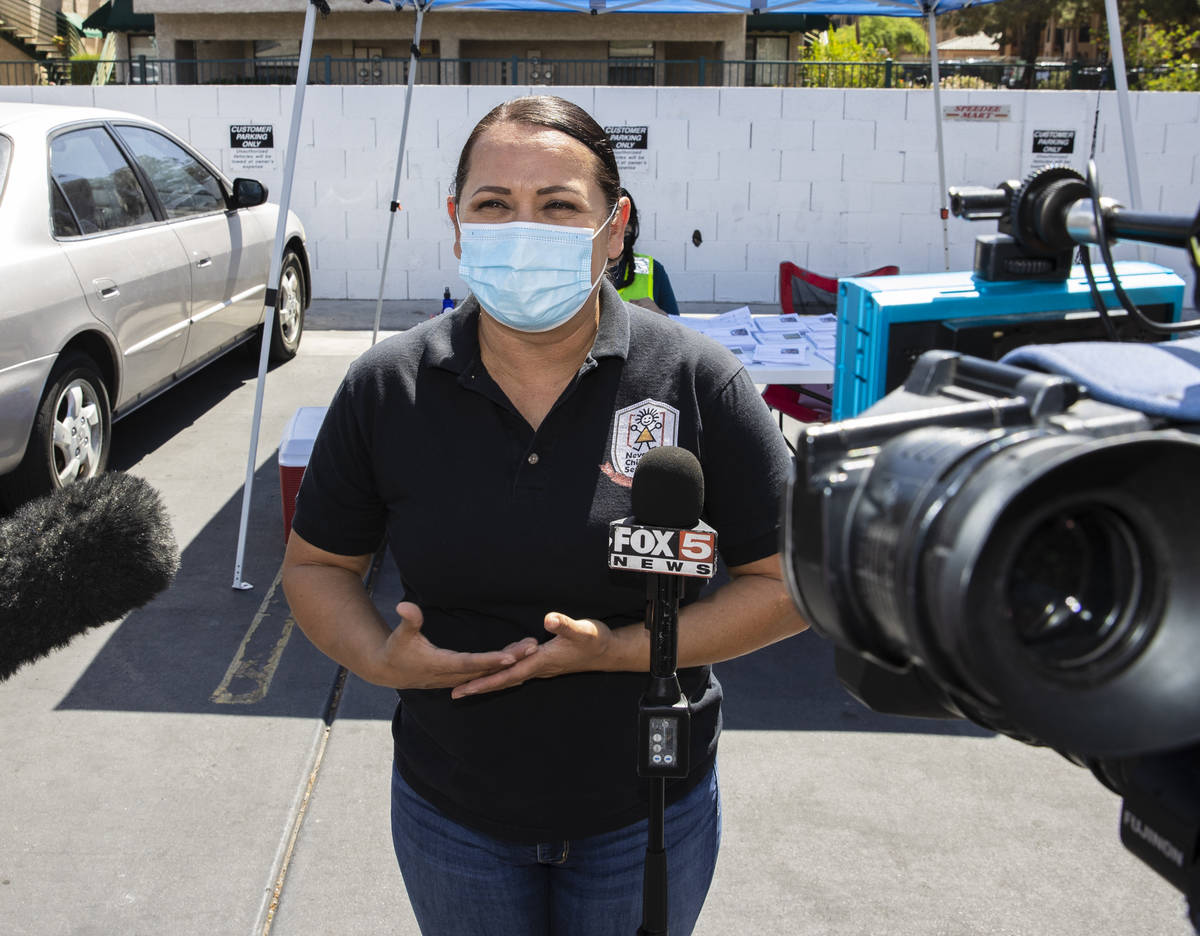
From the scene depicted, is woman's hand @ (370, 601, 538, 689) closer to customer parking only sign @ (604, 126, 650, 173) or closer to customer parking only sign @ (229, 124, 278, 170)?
customer parking only sign @ (604, 126, 650, 173)

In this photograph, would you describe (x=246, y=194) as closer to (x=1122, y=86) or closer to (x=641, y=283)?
(x=641, y=283)

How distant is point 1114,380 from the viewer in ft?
3.11

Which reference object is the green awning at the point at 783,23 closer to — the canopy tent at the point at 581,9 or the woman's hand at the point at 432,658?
the canopy tent at the point at 581,9

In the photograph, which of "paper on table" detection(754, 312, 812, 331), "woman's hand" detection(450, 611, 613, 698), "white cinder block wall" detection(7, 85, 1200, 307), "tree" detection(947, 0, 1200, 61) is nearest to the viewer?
"woman's hand" detection(450, 611, 613, 698)

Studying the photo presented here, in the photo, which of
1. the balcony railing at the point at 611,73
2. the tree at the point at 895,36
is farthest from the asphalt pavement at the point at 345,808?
the tree at the point at 895,36

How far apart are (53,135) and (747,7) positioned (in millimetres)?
5360

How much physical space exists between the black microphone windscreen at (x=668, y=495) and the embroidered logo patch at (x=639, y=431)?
0.36 m

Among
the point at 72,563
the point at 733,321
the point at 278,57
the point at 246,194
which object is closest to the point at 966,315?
the point at 72,563

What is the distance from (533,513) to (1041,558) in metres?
0.94

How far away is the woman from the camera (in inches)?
69.3

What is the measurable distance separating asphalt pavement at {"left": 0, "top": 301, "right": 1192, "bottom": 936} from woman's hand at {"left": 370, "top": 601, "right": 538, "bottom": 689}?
4.65ft

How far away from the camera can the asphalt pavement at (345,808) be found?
2.87 metres

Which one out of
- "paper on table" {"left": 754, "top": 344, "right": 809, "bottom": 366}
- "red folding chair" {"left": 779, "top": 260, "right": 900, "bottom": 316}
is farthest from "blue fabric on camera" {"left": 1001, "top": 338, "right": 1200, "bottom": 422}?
"red folding chair" {"left": 779, "top": 260, "right": 900, "bottom": 316}

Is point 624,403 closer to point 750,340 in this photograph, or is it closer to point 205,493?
point 750,340
